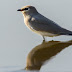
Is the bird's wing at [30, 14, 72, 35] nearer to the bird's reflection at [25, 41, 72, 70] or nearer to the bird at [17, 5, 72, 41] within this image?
the bird at [17, 5, 72, 41]

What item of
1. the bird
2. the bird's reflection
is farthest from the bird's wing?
the bird's reflection

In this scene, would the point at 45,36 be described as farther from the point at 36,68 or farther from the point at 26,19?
the point at 36,68

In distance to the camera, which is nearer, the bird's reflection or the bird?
the bird's reflection

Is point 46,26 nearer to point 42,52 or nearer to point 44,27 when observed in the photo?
point 44,27

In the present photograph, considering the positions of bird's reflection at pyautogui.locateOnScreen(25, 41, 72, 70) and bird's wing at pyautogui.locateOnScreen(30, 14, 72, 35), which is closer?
bird's reflection at pyautogui.locateOnScreen(25, 41, 72, 70)

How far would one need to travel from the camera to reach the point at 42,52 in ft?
26.9

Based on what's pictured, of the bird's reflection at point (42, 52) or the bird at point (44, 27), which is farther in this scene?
the bird at point (44, 27)

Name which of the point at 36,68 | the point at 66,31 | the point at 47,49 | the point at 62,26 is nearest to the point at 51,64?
the point at 36,68

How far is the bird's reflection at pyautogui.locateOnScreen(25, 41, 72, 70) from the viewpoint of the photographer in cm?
731

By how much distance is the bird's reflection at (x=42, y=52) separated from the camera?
7.31 m

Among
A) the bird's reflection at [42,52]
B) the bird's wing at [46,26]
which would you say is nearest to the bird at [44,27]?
the bird's wing at [46,26]

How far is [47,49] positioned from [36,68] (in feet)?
4.95

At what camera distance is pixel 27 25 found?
10203 mm

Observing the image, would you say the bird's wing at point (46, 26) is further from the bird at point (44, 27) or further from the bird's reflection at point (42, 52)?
the bird's reflection at point (42, 52)
